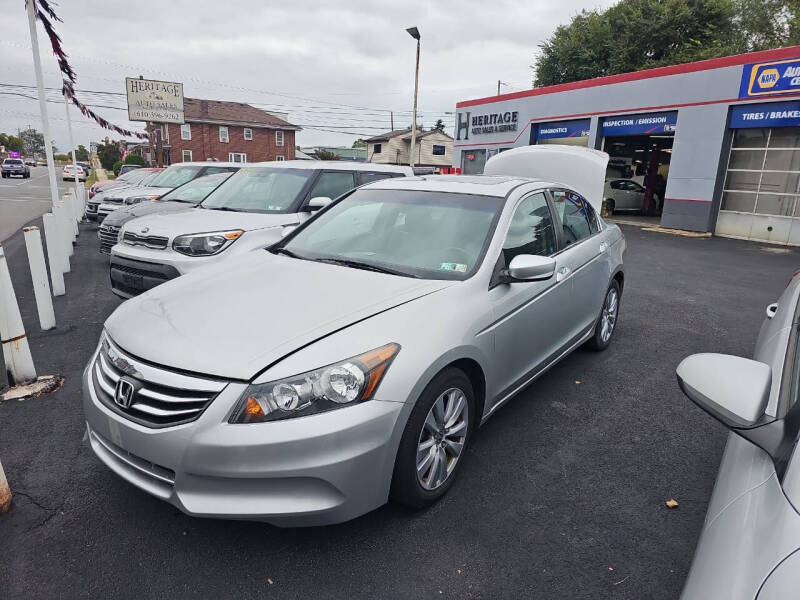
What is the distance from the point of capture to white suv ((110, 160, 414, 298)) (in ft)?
17.7

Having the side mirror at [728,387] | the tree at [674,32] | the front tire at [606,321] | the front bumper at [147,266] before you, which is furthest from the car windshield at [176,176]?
the tree at [674,32]

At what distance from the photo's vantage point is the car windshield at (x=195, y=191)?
8547 mm

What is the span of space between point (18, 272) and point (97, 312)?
3.25 metres

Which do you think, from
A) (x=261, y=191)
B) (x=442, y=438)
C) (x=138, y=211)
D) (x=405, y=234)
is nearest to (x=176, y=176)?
(x=138, y=211)

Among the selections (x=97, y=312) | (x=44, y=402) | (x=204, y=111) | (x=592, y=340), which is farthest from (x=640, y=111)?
(x=204, y=111)

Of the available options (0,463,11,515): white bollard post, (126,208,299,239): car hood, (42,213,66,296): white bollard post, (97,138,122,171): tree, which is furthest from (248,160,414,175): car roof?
(97,138,122,171): tree

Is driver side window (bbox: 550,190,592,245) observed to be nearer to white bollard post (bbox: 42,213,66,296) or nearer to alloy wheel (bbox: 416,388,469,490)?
alloy wheel (bbox: 416,388,469,490)

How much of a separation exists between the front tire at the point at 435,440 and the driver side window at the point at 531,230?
1009mm

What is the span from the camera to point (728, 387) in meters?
1.62

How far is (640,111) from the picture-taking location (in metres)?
17.7

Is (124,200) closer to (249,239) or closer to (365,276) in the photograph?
(249,239)

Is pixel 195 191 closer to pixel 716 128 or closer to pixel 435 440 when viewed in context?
pixel 435 440

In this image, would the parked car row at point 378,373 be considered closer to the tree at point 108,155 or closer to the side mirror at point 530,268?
the side mirror at point 530,268

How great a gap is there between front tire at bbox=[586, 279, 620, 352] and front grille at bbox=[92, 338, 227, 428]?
12.4 ft
